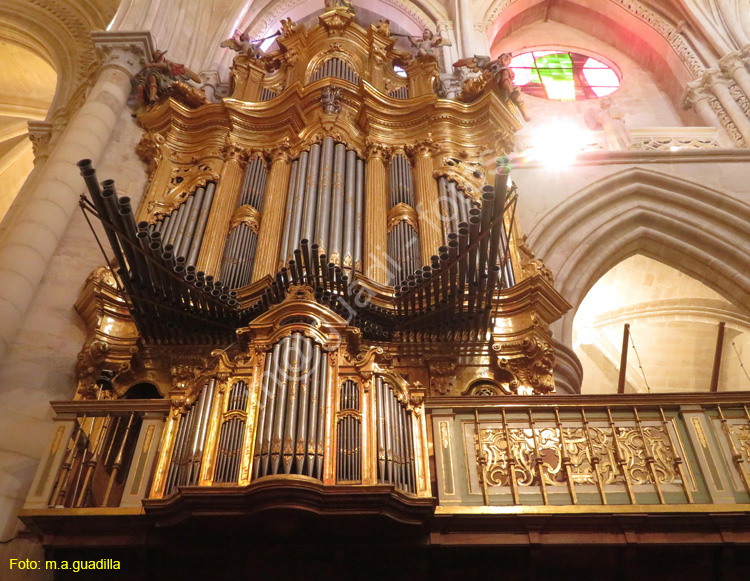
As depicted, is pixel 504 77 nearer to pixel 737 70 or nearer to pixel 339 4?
pixel 339 4

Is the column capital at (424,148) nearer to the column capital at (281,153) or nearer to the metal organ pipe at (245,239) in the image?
the column capital at (281,153)

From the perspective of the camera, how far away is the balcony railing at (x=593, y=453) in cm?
578

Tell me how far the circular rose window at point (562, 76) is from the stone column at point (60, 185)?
26.3 ft

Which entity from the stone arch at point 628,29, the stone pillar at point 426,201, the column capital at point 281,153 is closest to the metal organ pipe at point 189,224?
the column capital at point 281,153

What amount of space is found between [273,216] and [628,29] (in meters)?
11.2

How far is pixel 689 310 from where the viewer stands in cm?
1406

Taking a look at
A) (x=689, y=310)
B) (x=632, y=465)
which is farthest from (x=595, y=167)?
(x=632, y=465)

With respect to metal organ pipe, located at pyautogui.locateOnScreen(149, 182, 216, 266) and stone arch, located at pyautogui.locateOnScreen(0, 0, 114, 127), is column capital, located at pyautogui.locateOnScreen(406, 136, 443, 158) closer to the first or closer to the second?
metal organ pipe, located at pyautogui.locateOnScreen(149, 182, 216, 266)

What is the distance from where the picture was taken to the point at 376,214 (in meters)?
9.14

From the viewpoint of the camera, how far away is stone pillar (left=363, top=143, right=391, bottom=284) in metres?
8.43

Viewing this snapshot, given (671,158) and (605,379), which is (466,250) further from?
(605,379)

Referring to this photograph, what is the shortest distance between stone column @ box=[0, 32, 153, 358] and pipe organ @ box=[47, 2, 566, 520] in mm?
634

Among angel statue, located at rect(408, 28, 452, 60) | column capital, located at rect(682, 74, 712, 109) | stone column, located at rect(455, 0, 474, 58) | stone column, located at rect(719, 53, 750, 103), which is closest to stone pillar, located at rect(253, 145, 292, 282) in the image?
angel statue, located at rect(408, 28, 452, 60)

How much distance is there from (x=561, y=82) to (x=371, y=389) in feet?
38.9
